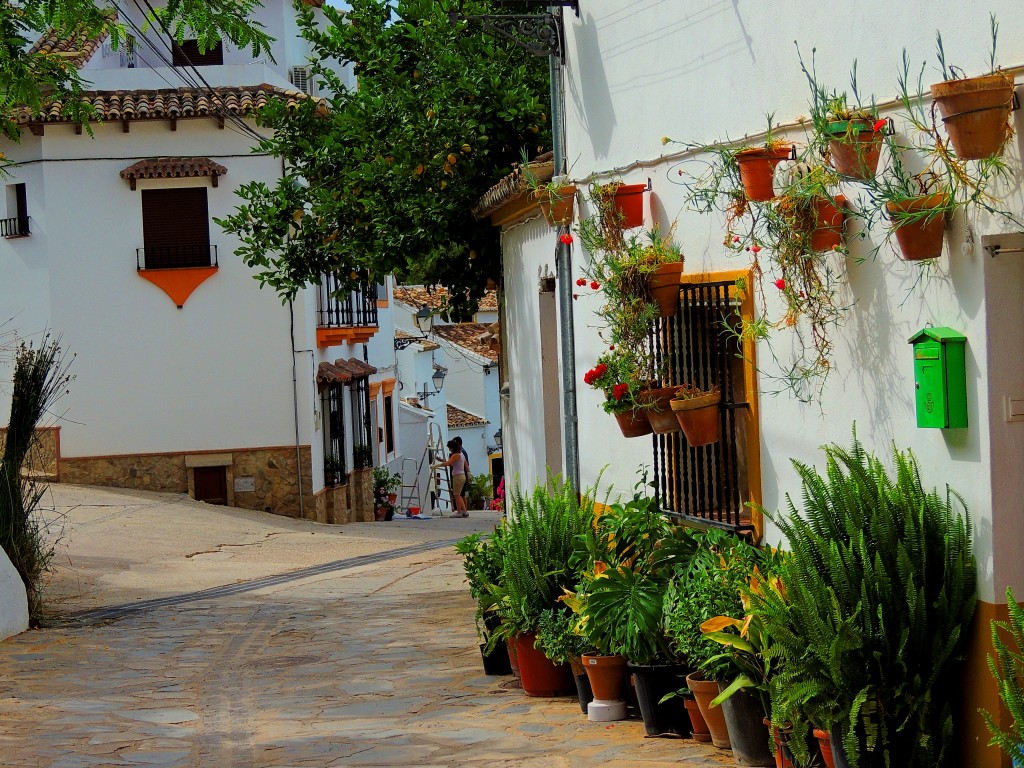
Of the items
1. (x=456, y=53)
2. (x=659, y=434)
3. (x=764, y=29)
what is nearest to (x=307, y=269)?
(x=456, y=53)

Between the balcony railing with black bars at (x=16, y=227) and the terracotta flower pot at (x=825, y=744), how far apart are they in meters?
19.9

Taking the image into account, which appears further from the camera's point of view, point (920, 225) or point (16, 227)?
point (16, 227)

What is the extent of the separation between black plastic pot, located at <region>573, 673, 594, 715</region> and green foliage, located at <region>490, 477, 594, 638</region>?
19.0 inches

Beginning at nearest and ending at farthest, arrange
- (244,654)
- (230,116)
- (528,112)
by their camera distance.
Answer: (244,654) → (528,112) → (230,116)

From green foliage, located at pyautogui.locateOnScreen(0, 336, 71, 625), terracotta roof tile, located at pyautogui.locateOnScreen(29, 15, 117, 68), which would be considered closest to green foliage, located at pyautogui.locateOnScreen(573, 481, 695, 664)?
green foliage, located at pyautogui.locateOnScreen(0, 336, 71, 625)

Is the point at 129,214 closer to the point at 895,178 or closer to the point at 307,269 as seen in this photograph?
the point at 307,269

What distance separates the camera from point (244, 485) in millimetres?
22531

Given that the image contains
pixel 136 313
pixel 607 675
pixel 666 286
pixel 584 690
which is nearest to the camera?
pixel 607 675

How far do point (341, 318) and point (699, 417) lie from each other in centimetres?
1910

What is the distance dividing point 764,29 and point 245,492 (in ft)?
58.7

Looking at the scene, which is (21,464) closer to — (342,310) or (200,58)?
(342,310)

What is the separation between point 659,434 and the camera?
7035 millimetres

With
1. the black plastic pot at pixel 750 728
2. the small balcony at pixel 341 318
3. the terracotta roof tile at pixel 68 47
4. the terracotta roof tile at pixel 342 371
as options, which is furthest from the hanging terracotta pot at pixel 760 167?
the terracotta roof tile at pixel 68 47

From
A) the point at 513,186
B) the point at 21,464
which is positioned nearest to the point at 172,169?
the point at 21,464
